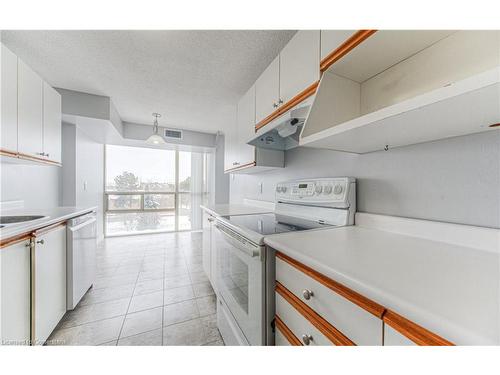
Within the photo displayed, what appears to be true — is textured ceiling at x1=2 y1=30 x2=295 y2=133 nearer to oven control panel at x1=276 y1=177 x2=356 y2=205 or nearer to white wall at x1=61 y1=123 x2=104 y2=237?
white wall at x1=61 y1=123 x2=104 y2=237

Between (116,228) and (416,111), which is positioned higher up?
(416,111)

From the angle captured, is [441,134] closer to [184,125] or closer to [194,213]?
[184,125]

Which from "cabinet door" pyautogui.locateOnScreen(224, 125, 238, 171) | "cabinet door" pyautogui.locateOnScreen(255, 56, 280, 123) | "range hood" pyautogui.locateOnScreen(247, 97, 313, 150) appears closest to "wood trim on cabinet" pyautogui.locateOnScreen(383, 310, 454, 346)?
"range hood" pyautogui.locateOnScreen(247, 97, 313, 150)

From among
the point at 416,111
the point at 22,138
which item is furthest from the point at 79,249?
the point at 416,111

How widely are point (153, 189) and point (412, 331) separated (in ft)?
16.2

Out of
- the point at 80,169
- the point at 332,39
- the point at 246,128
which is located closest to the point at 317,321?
the point at 332,39

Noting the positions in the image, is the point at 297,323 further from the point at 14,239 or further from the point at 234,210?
the point at 14,239

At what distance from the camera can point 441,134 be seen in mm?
743

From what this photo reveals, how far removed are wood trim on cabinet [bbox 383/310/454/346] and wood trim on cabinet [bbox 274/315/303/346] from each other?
16.1 inches

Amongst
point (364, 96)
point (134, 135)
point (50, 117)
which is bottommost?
point (364, 96)

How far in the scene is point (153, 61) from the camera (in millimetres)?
1700
